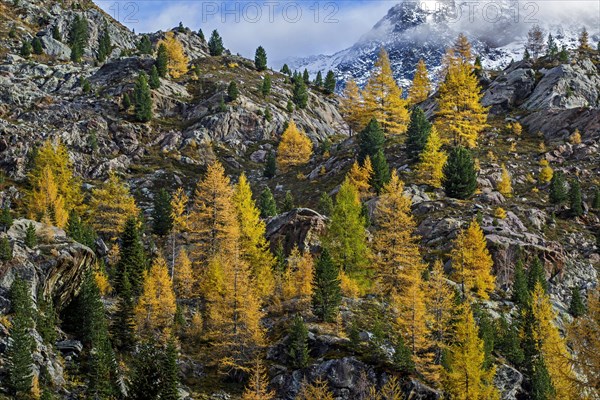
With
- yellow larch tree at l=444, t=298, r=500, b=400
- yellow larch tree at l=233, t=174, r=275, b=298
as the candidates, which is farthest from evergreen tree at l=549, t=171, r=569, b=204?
yellow larch tree at l=233, t=174, r=275, b=298

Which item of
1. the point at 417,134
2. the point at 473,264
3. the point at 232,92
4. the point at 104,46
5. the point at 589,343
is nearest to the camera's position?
the point at 589,343

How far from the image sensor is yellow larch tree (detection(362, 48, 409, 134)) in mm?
91688

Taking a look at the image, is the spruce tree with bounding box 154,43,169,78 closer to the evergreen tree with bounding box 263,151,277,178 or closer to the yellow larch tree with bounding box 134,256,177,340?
the evergreen tree with bounding box 263,151,277,178

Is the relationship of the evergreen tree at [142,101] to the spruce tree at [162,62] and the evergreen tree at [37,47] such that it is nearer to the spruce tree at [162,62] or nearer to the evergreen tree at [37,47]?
the spruce tree at [162,62]

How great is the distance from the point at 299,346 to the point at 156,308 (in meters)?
13.5

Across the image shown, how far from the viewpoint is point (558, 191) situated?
68.2m

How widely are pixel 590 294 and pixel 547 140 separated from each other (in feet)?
233

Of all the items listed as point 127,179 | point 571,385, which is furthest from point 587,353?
point 127,179

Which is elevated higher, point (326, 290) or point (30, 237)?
point (30, 237)

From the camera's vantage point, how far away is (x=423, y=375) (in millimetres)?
39688

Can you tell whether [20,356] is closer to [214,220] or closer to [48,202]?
[214,220]

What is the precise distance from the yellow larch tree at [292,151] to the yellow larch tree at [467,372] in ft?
204

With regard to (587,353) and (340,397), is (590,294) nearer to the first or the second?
(587,353)

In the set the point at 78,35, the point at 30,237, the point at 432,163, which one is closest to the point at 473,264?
the point at 432,163
